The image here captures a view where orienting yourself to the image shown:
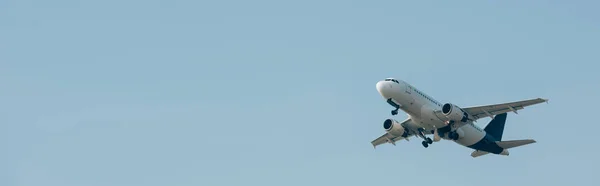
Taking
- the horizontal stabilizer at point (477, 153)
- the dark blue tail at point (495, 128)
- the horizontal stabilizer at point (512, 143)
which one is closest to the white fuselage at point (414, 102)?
the horizontal stabilizer at point (512, 143)

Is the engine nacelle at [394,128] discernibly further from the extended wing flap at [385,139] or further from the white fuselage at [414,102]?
the extended wing flap at [385,139]

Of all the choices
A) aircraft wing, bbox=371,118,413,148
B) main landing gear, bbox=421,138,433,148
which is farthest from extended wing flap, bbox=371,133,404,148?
main landing gear, bbox=421,138,433,148

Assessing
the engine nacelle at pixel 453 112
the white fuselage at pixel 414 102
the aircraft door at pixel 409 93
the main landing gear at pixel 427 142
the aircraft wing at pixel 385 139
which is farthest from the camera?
the aircraft wing at pixel 385 139

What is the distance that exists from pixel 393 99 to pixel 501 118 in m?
17.3

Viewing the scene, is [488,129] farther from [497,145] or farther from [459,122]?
[459,122]

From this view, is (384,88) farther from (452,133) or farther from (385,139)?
(385,139)

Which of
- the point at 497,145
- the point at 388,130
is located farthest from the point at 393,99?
the point at 497,145

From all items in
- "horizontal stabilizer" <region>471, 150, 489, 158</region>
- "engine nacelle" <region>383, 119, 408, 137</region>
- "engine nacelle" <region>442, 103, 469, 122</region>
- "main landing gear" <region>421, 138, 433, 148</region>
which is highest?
"engine nacelle" <region>383, 119, 408, 137</region>

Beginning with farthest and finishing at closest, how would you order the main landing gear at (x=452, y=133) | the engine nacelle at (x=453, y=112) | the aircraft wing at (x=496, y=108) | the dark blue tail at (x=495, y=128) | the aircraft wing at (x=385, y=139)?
the aircraft wing at (x=385, y=139)
the dark blue tail at (x=495, y=128)
the main landing gear at (x=452, y=133)
the engine nacelle at (x=453, y=112)
the aircraft wing at (x=496, y=108)

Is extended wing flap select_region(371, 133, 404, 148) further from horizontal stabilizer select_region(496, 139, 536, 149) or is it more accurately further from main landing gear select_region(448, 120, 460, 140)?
horizontal stabilizer select_region(496, 139, 536, 149)

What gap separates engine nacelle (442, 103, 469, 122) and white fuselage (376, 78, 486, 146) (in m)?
0.62

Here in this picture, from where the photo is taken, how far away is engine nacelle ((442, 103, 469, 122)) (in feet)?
307

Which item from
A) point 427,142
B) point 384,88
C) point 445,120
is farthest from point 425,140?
point 384,88

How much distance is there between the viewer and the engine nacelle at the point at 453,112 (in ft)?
307
